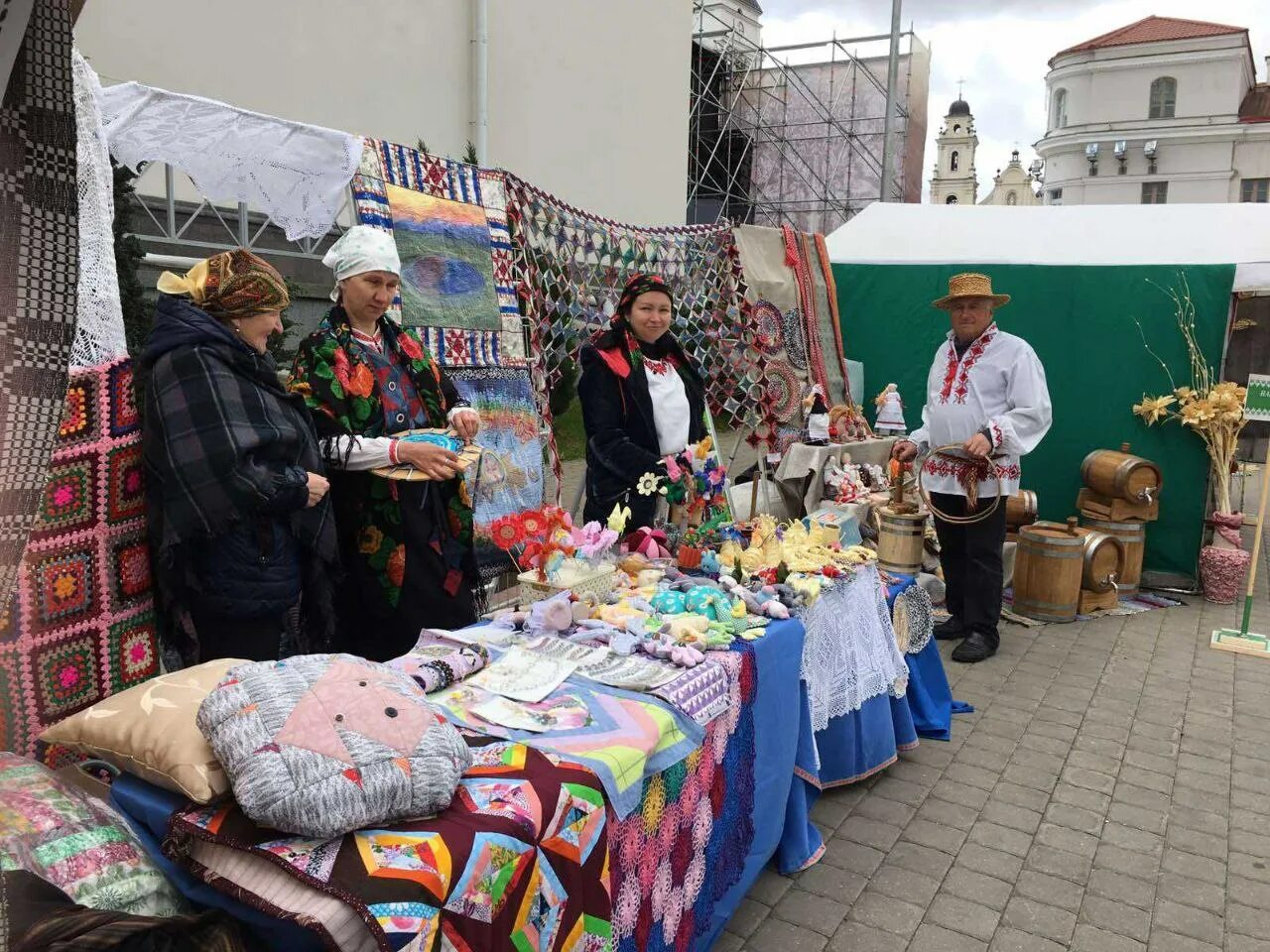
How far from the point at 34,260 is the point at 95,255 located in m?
1.94

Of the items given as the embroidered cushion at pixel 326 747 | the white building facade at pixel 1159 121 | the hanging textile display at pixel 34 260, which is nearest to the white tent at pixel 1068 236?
the embroidered cushion at pixel 326 747

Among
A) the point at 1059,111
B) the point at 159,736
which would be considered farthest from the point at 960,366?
the point at 1059,111

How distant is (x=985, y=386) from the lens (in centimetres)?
434

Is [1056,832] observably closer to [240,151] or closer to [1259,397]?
[1259,397]

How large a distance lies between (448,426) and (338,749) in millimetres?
1592

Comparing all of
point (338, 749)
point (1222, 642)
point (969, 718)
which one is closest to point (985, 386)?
point (969, 718)

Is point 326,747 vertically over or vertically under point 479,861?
over

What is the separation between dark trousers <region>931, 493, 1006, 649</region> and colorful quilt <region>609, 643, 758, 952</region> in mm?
2592

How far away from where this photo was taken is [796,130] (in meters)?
21.5

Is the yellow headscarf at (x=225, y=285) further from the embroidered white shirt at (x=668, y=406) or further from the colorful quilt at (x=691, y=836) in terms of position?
the embroidered white shirt at (x=668, y=406)

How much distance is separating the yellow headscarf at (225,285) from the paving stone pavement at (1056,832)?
6.52 ft

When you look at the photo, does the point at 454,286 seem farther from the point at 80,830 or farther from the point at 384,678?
the point at 80,830

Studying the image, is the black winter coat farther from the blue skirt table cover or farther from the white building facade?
the white building facade

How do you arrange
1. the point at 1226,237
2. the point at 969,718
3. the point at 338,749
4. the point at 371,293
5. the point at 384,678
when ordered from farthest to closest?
1. the point at 1226,237
2. the point at 969,718
3. the point at 371,293
4. the point at 384,678
5. the point at 338,749
